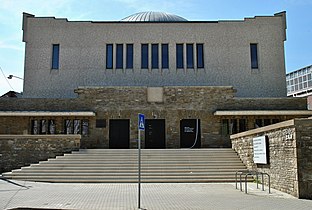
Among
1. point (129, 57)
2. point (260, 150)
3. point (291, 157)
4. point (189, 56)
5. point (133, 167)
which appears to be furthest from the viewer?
point (189, 56)

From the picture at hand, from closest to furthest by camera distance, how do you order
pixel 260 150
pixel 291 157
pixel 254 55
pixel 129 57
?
pixel 291 157, pixel 260 150, pixel 129 57, pixel 254 55

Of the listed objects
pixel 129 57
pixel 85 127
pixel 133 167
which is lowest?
pixel 133 167

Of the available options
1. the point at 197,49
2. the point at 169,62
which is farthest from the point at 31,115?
the point at 197,49

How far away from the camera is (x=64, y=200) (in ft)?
34.1

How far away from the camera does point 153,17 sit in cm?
3356

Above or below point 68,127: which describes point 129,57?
above

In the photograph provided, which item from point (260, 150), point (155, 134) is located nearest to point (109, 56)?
point (155, 134)

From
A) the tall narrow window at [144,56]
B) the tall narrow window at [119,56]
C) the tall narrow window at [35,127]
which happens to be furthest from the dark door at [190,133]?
the tall narrow window at [35,127]

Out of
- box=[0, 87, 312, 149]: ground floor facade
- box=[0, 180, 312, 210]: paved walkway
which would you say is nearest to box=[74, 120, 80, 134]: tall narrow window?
box=[0, 87, 312, 149]: ground floor facade

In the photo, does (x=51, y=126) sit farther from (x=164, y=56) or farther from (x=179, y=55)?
(x=179, y=55)

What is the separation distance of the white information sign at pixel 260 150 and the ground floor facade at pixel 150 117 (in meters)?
8.79

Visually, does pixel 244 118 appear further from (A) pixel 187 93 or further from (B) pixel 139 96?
(B) pixel 139 96

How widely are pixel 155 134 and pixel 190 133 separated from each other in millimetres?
2480

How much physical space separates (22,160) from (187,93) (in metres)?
11.8
